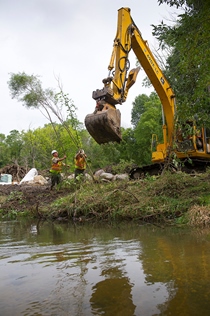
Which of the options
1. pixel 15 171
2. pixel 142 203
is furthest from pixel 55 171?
pixel 15 171

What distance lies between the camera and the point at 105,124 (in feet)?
23.8

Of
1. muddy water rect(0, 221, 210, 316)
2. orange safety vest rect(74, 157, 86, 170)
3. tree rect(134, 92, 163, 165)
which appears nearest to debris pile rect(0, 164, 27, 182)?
tree rect(134, 92, 163, 165)

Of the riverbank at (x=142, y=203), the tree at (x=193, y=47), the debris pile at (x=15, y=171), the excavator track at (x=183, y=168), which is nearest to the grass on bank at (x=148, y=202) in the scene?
the riverbank at (x=142, y=203)

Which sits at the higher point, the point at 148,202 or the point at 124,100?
the point at 124,100

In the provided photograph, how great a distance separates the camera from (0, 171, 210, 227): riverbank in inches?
260

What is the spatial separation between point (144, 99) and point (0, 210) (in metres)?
46.1

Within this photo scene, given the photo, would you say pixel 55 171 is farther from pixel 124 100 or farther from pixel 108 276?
pixel 108 276

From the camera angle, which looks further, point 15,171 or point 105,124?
point 15,171

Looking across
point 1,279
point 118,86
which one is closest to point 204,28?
point 118,86

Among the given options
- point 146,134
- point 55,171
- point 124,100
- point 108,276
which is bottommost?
point 108,276

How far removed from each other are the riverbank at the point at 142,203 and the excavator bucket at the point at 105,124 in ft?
4.20

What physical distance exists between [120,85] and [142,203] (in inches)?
123

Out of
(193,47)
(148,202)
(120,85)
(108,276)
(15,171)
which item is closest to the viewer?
(108,276)

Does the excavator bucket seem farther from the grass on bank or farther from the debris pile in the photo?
the debris pile
